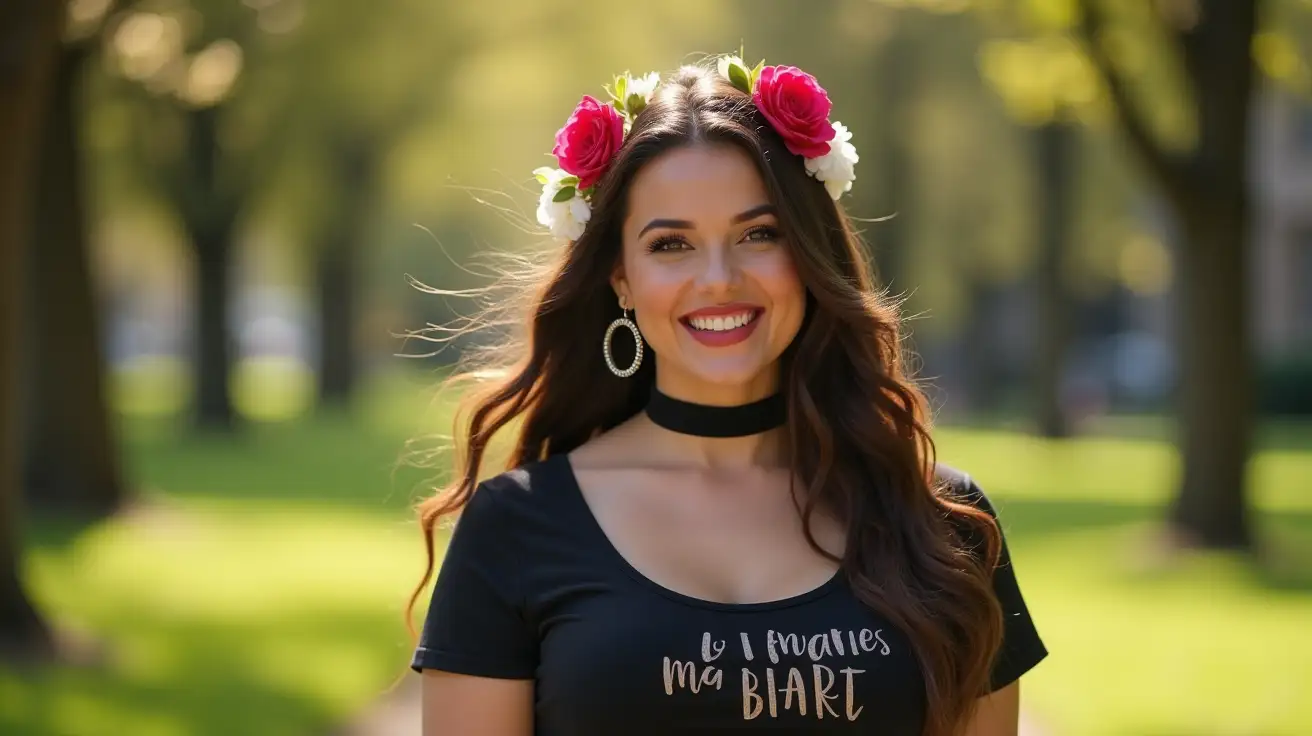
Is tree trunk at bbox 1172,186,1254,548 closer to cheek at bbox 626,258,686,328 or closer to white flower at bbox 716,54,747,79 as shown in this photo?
white flower at bbox 716,54,747,79

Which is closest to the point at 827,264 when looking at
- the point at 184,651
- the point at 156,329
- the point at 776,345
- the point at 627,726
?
the point at 776,345

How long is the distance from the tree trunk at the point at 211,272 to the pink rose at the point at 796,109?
828 inches

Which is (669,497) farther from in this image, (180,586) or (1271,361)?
(1271,361)

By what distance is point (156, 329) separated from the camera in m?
80.8

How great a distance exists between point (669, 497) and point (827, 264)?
1.91ft

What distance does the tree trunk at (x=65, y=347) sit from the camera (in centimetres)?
1345

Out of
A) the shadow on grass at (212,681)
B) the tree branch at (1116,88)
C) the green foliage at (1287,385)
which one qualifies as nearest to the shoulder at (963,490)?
the shadow on grass at (212,681)

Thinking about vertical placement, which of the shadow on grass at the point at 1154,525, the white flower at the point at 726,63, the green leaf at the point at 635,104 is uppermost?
the shadow on grass at the point at 1154,525

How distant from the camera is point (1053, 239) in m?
22.5

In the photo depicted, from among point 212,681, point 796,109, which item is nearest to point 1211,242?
point 212,681

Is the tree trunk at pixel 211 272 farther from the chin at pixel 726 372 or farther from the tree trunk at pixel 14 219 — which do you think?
the chin at pixel 726 372

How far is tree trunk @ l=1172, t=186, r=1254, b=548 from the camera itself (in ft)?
39.7

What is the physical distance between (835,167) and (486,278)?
324 centimetres

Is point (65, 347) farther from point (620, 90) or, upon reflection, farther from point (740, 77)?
point (740, 77)
